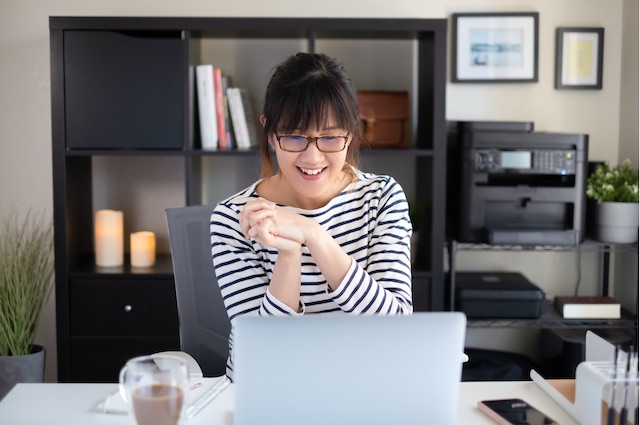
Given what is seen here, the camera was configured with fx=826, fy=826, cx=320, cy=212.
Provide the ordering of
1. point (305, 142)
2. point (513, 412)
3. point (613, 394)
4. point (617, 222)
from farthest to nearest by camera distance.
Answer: point (617, 222), point (305, 142), point (513, 412), point (613, 394)

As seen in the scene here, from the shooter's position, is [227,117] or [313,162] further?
[227,117]

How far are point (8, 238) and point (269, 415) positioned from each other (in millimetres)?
2531

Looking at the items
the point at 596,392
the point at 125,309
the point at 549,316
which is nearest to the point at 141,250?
the point at 125,309

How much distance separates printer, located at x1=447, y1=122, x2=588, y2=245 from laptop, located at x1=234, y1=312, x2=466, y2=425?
2.00m

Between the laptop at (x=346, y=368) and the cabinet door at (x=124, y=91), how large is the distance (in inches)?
82.4

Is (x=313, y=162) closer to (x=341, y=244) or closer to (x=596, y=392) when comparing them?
(x=341, y=244)

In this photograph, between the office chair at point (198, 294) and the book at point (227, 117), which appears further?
the book at point (227, 117)

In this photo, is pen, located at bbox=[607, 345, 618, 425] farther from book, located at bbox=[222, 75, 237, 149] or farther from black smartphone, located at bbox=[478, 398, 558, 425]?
book, located at bbox=[222, 75, 237, 149]

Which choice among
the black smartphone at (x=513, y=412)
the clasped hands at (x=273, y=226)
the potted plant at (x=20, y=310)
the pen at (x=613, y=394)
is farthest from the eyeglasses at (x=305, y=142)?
A: the potted plant at (x=20, y=310)

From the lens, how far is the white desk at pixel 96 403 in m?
1.43

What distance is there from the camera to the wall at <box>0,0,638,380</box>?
3.39 meters

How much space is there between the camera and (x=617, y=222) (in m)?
3.18

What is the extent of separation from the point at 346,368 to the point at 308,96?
756 mm

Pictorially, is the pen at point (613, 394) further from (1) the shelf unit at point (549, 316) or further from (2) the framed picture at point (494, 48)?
(2) the framed picture at point (494, 48)
